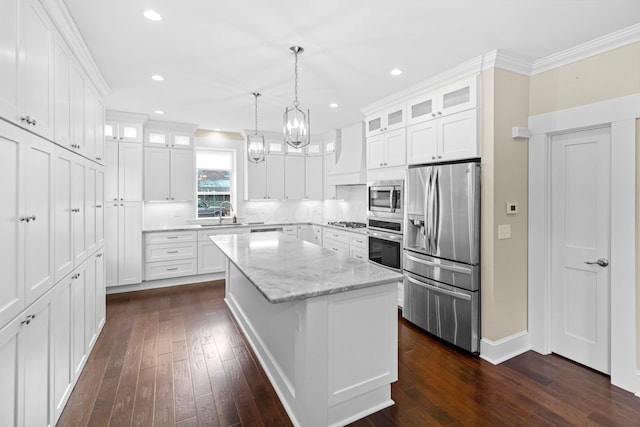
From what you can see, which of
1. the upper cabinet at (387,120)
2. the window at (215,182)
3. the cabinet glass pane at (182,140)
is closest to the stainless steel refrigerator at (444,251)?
the upper cabinet at (387,120)

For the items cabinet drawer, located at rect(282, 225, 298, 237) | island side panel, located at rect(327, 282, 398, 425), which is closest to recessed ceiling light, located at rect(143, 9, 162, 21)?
island side panel, located at rect(327, 282, 398, 425)

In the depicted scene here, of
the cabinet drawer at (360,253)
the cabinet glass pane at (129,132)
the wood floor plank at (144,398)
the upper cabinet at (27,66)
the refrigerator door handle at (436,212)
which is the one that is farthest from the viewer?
the cabinet glass pane at (129,132)

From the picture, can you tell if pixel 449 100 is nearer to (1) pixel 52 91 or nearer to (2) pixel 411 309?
(2) pixel 411 309

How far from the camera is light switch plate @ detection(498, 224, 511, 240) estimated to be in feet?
9.10

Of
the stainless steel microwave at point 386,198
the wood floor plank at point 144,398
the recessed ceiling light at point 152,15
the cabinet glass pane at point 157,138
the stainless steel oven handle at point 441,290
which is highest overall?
the recessed ceiling light at point 152,15

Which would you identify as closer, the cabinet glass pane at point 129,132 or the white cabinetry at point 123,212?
the white cabinetry at point 123,212

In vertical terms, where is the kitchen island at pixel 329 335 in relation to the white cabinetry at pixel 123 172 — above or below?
below

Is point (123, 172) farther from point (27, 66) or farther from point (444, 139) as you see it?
point (444, 139)

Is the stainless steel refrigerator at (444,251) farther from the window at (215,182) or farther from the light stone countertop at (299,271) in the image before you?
the window at (215,182)

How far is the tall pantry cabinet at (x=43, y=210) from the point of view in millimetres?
1378

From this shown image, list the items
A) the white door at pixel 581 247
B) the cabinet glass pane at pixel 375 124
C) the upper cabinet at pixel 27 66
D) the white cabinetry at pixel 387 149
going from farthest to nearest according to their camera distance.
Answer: the cabinet glass pane at pixel 375 124
the white cabinetry at pixel 387 149
the white door at pixel 581 247
the upper cabinet at pixel 27 66

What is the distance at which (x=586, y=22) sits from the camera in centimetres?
219

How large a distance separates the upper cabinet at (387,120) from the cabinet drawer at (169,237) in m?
3.39

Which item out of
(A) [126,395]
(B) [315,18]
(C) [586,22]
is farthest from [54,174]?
(C) [586,22]
